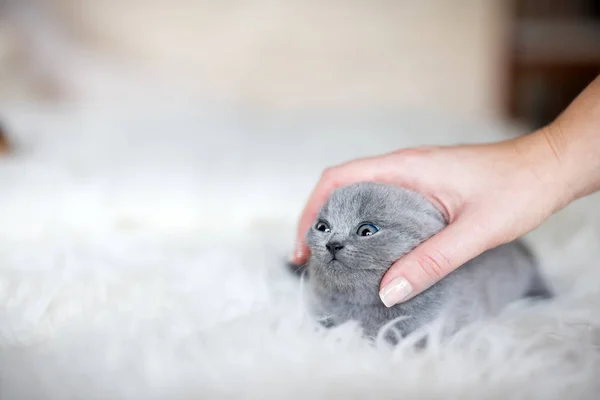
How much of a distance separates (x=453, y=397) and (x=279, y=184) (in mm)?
802

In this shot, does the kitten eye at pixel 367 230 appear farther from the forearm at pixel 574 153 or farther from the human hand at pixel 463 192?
the forearm at pixel 574 153

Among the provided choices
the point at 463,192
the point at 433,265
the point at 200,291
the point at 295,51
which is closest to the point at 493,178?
the point at 463,192

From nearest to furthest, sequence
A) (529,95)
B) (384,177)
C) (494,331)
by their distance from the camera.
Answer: (494,331)
(384,177)
(529,95)

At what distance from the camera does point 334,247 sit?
0.70m

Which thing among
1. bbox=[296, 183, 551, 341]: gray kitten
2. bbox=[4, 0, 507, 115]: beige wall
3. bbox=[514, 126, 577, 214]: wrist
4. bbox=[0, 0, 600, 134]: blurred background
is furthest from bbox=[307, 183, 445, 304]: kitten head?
bbox=[4, 0, 507, 115]: beige wall

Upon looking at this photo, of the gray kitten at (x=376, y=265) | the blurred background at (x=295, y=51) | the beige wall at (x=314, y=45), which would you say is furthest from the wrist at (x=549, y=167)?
the beige wall at (x=314, y=45)

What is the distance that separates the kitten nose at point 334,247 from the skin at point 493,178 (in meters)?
0.07

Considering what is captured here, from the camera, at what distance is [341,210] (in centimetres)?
72

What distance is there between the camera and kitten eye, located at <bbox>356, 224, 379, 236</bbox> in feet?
2.30

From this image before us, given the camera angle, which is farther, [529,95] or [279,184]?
[529,95]

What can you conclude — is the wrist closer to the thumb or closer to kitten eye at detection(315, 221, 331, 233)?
the thumb

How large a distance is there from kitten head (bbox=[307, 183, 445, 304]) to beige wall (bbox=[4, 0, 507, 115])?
1.86m

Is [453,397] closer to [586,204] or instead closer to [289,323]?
[289,323]

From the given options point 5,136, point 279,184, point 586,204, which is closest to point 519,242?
point 586,204
